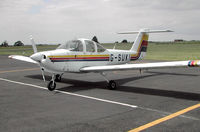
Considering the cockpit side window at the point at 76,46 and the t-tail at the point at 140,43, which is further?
the t-tail at the point at 140,43

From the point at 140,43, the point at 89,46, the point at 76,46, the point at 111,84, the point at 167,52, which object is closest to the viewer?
the point at 111,84

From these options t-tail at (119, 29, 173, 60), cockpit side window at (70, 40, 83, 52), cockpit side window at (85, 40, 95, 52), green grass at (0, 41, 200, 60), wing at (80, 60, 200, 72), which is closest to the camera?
wing at (80, 60, 200, 72)

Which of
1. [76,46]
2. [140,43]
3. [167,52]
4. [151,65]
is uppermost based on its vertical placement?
[140,43]

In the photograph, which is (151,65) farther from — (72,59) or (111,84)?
(72,59)

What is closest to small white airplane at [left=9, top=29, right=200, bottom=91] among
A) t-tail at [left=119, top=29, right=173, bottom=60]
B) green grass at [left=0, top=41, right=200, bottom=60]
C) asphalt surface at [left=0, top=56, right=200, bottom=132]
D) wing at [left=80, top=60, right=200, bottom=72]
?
wing at [left=80, top=60, right=200, bottom=72]

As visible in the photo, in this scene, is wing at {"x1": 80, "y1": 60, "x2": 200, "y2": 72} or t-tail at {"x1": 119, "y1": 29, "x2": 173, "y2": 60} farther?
t-tail at {"x1": 119, "y1": 29, "x2": 173, "y2": 60}

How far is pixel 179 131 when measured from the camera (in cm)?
493

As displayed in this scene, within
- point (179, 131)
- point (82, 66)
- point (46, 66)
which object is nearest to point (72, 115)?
point (179, 131)

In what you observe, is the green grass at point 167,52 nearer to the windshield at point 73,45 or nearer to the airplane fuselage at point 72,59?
the airplane fuselage at point 72,59

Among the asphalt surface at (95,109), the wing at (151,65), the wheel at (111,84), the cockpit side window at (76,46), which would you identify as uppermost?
the cockpit side window at (76,46)

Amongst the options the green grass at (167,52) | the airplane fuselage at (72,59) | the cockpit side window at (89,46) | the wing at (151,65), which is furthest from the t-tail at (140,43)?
the wing at (151,65)

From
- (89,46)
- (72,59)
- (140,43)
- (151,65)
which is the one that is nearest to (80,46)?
(89,46)

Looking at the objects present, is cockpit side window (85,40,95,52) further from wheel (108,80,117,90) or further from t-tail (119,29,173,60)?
t-tail (119,29,173,60)

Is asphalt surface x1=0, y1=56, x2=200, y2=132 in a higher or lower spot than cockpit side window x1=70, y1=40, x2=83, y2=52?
lower
